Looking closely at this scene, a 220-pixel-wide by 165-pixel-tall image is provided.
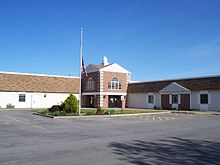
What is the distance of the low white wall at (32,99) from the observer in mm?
45188

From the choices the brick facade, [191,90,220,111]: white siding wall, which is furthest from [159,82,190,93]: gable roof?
the brick facade

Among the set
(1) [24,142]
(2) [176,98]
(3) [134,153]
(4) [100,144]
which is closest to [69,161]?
(3) [134,153]

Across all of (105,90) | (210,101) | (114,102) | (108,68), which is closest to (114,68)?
(108,68)

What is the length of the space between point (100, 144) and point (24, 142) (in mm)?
3084

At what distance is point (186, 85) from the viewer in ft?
131

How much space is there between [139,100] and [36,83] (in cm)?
1809

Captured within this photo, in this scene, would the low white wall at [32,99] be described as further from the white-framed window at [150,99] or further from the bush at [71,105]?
the bush at [71,105]

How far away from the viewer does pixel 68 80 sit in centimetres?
5300

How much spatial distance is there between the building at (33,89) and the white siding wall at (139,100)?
10496 mm

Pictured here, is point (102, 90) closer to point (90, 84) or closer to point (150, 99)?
point (90, 84)

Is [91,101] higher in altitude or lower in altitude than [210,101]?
lower

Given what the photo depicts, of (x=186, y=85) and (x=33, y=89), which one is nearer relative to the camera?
Result: (x=186, y=85)

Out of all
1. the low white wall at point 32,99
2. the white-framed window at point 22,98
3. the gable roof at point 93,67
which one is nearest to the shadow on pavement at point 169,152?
the gable roof at point 93,67

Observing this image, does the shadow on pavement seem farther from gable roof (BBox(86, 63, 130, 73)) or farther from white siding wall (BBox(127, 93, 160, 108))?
gable roof (BBox(86, 63, 130, 73))
